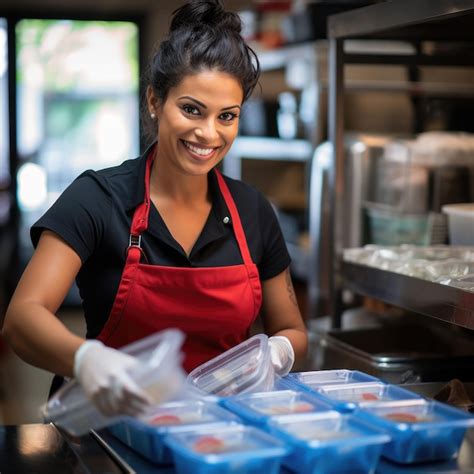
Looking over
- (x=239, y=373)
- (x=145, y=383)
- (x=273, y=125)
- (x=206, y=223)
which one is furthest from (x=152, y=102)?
(x=273, y=125)

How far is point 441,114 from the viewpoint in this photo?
3547mm

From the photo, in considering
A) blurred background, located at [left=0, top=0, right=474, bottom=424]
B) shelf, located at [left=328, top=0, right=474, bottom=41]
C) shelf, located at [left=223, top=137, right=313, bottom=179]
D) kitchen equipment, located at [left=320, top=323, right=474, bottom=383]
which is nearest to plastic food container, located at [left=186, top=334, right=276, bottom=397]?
kitchen equipment, located at [left=320, top=323, right=474, bottom=383]

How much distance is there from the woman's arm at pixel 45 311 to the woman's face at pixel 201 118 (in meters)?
0.34

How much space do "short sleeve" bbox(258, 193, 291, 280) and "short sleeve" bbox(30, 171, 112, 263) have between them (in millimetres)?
427

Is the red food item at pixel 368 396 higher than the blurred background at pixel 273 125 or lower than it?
lower

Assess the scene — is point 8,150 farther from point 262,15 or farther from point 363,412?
point 363,412

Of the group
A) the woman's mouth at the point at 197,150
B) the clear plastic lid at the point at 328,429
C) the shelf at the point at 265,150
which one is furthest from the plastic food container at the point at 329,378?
the shelf at the point at 265,150

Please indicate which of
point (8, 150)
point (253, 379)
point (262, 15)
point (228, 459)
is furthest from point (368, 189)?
point (8, 150)

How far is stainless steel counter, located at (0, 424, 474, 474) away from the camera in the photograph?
155 cm

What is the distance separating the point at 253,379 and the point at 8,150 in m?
6.31

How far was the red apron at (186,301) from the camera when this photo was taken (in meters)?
2.07

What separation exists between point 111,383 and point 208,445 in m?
0.18

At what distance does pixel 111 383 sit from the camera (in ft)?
4.59

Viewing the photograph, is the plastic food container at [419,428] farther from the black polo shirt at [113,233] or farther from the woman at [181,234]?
the black polo shirt at [113,233]
